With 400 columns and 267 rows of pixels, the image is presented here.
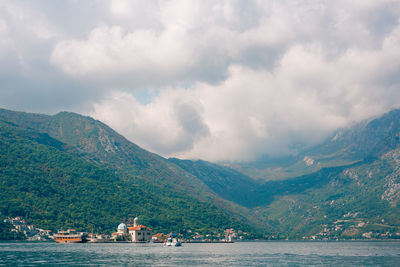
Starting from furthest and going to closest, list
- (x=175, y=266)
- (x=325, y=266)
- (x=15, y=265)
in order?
(x=325, y=266) → (x=175, y=266) → (x=15, y=265)

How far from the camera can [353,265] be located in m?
128

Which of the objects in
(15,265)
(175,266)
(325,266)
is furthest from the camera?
(325,266)

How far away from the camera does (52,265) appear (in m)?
112

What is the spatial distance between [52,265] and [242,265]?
53.6 m

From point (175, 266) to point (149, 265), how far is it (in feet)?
25.1

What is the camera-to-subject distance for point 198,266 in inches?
4700

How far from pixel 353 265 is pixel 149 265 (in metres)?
61.2

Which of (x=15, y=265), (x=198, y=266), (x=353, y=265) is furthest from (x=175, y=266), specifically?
(x=353, y=265)

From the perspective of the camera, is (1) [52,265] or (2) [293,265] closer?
(1) [52,265]

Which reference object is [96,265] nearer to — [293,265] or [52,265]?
[52,265]

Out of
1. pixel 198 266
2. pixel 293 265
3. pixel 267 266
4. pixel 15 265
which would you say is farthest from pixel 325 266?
pixel 15 265

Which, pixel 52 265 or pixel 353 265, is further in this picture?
pixel 353 265

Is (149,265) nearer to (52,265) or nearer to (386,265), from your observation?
(52,265)

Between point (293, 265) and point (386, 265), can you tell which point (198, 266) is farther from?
point (386, 265)
